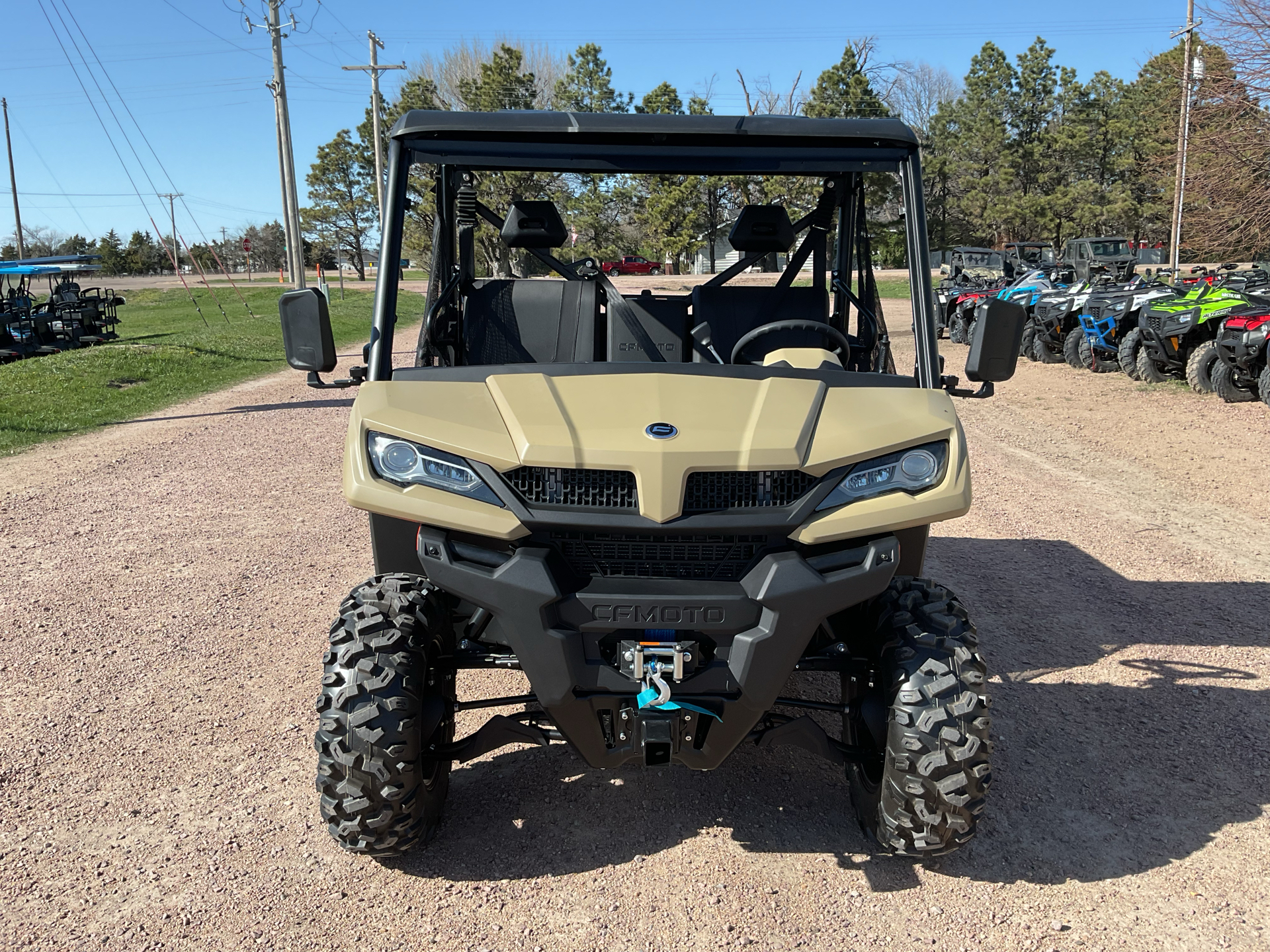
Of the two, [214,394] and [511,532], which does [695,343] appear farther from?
[214,394]

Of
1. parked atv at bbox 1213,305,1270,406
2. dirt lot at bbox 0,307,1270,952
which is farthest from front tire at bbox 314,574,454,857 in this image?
parked atv at bbox 1213,305,1270,406

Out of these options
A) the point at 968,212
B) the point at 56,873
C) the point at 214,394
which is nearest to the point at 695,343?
the point at 56,873

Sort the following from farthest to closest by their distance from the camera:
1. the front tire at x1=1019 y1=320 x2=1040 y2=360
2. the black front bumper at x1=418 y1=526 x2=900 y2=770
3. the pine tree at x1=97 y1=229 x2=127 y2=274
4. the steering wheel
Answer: the pine tree at x1=97 y1=229 x2=127 y2=274
the front tire at x1=1019 y1=320 x2=1040 y2=360
the steering wheel
the black front bumper at x1=418 y1=526 x2=900 y2=770

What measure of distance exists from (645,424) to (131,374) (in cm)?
1434

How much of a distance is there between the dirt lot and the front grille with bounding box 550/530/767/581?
93cm

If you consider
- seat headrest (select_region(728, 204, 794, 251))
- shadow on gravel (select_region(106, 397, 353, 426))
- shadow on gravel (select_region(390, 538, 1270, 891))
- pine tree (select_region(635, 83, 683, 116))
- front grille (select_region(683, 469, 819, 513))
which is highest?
pine tree (select_region(635, 83, 683, 116))

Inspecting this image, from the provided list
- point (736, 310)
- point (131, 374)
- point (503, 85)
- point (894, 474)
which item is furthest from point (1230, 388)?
point (503, 85)

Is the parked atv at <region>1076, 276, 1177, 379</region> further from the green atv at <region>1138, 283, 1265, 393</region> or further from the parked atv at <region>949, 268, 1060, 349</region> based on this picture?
the parked atv at <region>949, 268, 1060, 349</region>

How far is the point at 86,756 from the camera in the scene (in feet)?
11.9

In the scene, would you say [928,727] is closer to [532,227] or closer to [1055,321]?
[532,227]

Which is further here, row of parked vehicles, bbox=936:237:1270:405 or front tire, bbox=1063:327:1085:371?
front tire, bbox=1063:327:1085:371

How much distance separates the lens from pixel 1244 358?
10859 millimetres

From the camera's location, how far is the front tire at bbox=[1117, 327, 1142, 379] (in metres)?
13.7

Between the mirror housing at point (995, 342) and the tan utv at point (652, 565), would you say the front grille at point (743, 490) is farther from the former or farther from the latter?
the mirror housing at point (995, 342)
